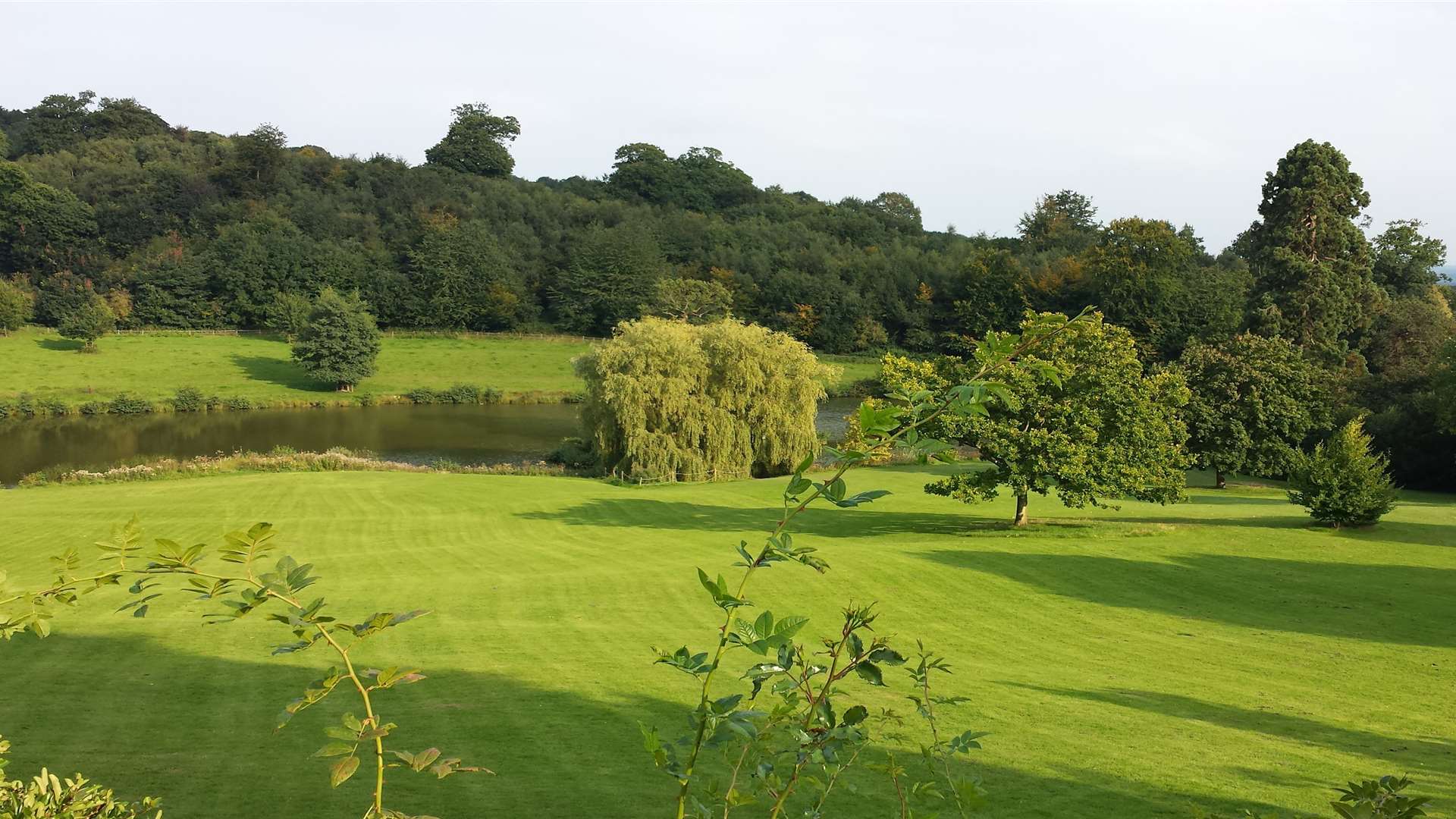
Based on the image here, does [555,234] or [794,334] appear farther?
[555,234]

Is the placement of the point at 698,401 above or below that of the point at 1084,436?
above

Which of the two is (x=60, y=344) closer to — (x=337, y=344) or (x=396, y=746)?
(x=337, y=344)

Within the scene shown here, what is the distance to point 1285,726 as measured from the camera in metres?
10.3

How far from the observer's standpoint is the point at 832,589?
1842cm

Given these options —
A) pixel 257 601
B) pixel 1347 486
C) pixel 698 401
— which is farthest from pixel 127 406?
pixel 257 601

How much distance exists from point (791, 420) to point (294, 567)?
4059 cm

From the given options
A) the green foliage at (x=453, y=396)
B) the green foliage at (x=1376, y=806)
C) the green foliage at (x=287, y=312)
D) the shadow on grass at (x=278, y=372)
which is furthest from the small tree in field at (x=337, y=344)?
the green foliage at (x=1376, y=806)

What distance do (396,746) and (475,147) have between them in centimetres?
14093

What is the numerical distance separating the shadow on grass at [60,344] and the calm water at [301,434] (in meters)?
18.4

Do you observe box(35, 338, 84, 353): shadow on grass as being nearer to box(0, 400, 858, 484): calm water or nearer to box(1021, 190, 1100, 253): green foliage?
box(0, 400, 858, 484): calm water

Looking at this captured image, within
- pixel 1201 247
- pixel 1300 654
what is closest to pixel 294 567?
pixel 1300 654

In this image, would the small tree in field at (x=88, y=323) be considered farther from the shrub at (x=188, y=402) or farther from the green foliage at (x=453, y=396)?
the green foliage at (x=453, y=396)

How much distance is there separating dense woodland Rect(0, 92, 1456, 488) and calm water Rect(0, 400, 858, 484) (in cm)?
2379

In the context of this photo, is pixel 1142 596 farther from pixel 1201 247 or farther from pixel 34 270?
pixel 34 270
